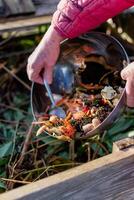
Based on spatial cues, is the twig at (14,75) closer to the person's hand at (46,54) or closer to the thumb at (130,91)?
the person's hand at (46,54)

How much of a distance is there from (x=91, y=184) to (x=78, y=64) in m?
0.60

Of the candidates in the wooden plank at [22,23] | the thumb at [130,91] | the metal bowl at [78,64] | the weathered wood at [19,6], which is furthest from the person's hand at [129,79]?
the weathered wood at [19,6]

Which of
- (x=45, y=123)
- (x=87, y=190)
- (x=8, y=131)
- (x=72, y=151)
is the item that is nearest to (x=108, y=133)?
(x=72, y=151)

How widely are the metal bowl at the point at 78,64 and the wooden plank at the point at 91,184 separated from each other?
430mm

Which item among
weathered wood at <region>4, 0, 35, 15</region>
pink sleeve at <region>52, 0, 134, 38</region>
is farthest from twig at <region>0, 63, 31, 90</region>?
pink sleeve at <region>52, 0, 134, 38</region>

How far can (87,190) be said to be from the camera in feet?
3.54

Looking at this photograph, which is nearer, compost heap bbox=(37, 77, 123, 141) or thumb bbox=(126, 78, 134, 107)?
thumb bbox=(126, 78, 134, 107)

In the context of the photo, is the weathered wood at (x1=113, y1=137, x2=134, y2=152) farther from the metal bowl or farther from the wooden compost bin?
the metal bowl

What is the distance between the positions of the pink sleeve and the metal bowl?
0.15 meters

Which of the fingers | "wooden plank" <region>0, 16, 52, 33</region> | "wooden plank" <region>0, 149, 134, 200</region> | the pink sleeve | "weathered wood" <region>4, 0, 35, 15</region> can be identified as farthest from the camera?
"weathered wood" <region>4, 0, 35, 15</region>

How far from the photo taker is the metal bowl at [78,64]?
1489 millimetres

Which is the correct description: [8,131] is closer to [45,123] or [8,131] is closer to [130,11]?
[45,123]

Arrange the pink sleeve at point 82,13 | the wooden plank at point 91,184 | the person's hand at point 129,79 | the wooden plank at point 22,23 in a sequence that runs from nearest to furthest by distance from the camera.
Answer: the wooden plank at point 91,184
the person's hand at point 129,79
the pink sleeve at point 82,13
the wooden plank at point 22,23

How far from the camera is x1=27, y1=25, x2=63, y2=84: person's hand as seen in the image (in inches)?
53.7
